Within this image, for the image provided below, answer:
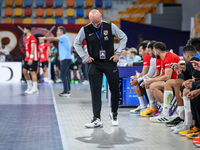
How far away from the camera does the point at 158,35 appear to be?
15531 millimetres

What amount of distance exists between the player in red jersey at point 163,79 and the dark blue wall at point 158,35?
10.3 meters

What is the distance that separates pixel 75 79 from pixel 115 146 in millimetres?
11337

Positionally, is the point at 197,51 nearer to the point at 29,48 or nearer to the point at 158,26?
the point at 29,48

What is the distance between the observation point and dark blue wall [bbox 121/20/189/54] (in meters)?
15.2

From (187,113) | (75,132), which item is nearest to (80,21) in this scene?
(75,132)

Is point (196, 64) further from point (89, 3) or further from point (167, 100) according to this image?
point (89, 3)

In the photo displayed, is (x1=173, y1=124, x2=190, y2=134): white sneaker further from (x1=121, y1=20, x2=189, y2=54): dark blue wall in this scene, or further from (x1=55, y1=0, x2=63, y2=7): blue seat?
(x1=55, y1=0, x2=63, y2=7): blue seat

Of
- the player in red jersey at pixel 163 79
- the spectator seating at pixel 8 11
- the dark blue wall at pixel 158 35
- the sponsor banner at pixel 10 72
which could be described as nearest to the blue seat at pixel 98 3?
the spectator seating at pixel 8 11

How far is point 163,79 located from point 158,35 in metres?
10.9

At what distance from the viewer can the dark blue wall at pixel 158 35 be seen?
50.0 feet

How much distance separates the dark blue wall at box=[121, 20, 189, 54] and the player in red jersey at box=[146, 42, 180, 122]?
1029 centimetres

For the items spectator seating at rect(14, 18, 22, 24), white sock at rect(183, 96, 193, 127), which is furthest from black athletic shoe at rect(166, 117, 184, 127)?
spectator seating at rect(14, 18, 22, 24)

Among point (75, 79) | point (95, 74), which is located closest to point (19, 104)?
point (95, 74)

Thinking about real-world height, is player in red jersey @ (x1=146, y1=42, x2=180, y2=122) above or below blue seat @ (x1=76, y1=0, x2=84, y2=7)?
below
